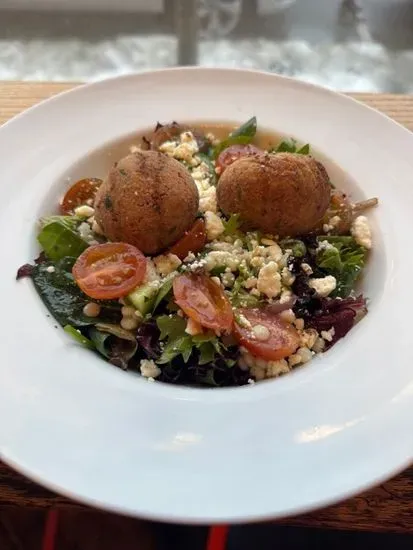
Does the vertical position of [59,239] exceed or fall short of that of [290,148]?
it falls short

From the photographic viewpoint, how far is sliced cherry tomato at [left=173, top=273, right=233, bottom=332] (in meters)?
1.69

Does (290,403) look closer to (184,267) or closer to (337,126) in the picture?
(184,267)

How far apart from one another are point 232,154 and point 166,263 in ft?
1.78

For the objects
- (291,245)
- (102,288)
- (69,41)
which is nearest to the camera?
(102,288)

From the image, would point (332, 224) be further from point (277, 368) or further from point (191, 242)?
point (277, 368)

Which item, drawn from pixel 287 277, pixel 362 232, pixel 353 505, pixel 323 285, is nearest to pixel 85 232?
pixel 287 277

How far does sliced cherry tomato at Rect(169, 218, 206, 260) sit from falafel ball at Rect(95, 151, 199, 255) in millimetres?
20

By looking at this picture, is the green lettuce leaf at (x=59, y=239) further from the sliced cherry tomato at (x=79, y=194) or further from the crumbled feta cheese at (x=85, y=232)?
the sliced cherry tomato at (x=79, y=194)

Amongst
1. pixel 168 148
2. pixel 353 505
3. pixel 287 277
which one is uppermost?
pixel 168 148

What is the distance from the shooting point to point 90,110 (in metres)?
2.32

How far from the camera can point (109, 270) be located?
70.8 inches

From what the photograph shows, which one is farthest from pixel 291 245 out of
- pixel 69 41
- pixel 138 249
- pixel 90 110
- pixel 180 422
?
pixel 69 41

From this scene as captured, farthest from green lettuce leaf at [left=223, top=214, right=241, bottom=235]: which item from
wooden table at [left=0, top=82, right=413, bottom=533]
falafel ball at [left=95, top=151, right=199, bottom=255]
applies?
wooden table at [left=0, top=82, right=413, bottom=533]

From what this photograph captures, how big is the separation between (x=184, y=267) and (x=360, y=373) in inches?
21.7
